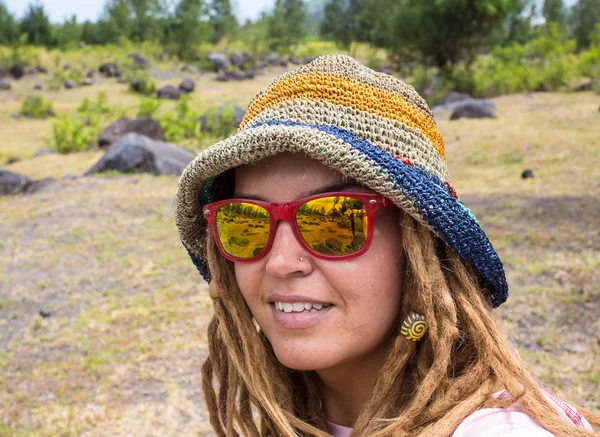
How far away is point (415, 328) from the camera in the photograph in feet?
4.39

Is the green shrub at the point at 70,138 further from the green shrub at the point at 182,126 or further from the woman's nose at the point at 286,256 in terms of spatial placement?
the woman's nose at the point at 286,256

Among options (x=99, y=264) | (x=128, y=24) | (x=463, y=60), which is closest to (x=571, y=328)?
(x=99, y=264)

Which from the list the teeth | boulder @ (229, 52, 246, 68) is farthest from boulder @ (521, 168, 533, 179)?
boulder @ (229, 52, 246, 68)

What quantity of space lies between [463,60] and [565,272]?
59.6 ft

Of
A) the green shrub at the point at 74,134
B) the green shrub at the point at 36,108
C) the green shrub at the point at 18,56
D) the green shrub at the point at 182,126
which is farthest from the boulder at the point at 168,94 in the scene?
the green shrub at the point at 182,126

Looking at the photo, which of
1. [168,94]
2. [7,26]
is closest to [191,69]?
[168,94]

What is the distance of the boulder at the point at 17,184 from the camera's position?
8758mm

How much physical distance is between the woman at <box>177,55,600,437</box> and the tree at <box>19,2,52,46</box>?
3873 cm

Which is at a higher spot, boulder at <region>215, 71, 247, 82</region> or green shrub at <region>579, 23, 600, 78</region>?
green shrub at <region>579, 23, 600, 78</region>

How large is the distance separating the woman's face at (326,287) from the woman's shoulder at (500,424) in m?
0.32

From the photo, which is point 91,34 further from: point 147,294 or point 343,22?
point 147,294

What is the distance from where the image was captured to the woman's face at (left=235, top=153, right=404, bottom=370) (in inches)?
53.7

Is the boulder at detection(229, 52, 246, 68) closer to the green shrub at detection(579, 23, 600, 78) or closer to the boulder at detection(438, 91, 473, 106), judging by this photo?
the boulder at detection(438, 91, 473, 106)

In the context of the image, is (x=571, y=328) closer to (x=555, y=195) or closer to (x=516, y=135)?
(x=555, y=195)
